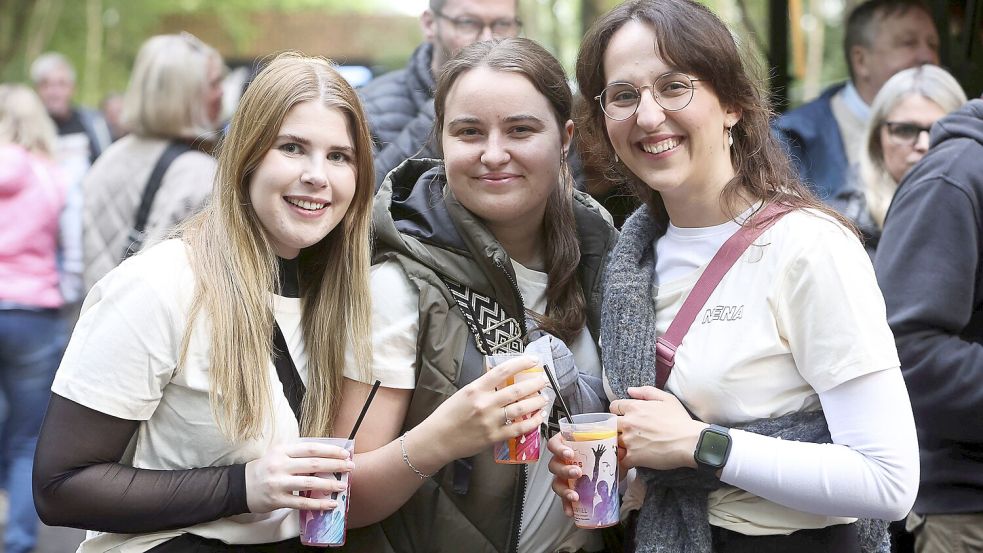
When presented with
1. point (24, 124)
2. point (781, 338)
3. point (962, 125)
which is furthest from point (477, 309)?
point (24, 124)

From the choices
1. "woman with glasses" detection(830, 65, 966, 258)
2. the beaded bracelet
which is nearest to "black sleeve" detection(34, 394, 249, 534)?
the beaded bracelet

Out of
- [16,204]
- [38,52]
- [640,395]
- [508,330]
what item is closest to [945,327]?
[640,395]

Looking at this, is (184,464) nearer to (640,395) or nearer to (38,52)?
(640,395)

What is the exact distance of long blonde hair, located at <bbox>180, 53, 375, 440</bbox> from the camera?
2283 mm

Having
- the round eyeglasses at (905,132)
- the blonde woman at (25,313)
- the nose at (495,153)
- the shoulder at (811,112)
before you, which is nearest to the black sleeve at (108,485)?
the nose at (495,153)

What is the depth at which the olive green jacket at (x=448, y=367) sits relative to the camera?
8.17 ft

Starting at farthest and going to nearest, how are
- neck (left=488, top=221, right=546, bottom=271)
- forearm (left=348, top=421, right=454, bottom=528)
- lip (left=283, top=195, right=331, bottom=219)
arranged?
neck (left=488, top=221, right=546, bottom=271)
lip (left=283, top=195, right=331, bottom=219)
forearm (left=348, top=421, right=454, bottom=528)

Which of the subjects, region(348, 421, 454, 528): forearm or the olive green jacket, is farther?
the olive green jacket

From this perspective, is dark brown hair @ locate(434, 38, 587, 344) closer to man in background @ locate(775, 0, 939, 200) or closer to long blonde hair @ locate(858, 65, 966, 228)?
long blonde hair @ locate(858, 65, 966, 228)

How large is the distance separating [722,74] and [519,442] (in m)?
0.97

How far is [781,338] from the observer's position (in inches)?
87.4

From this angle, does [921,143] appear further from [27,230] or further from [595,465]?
[27,230]

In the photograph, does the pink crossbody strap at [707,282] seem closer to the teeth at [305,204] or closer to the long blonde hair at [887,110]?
the teeth at [305,204]

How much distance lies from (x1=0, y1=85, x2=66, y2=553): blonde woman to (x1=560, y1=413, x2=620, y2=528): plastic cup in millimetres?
4051
